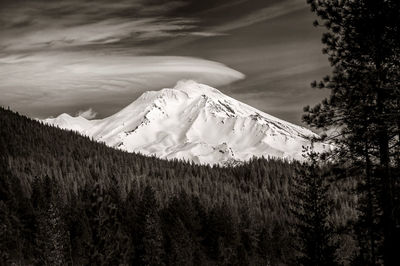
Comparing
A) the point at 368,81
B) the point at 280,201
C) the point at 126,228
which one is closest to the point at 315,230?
the point at 368,81

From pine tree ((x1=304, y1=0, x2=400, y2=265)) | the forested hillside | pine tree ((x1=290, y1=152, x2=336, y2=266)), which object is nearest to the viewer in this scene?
pine tree ((x1=304, y1=0, x2=400, y2=265))

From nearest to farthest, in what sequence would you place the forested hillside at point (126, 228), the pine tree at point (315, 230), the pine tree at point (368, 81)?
1. the pine tree at point (368, 81)
2. the pine tree at point (315, 230)
3. the forested hillside at point (126, 228)

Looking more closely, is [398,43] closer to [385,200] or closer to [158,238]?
[385,200]

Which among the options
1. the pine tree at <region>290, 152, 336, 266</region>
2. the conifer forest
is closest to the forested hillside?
the conifer forest

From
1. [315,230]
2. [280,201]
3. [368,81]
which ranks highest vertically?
[280,201]

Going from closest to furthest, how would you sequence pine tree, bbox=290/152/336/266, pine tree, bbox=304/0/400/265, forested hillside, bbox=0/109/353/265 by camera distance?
pine tree, bbox=304/0/400/265
pine tree, bbox=290/152/336/266
forested hillside, bbox=0/109/353/265

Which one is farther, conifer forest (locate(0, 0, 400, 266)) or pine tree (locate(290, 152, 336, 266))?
pine tree (locate(290, 152, 336, 266))

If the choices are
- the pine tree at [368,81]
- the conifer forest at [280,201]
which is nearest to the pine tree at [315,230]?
the conifer forest at [280,201]

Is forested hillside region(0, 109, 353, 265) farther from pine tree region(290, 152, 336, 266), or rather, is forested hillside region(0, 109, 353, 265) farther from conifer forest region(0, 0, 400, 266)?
pine tree region(290, 152, 336, 266)

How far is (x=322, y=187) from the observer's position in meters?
30.3

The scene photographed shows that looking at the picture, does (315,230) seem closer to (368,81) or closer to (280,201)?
(368,81)

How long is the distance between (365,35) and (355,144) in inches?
152

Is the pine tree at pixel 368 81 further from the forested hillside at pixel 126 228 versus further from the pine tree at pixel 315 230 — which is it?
the forested hillside at pixel 126 228

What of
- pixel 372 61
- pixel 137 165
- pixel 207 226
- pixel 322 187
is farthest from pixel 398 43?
pixel 137 165
